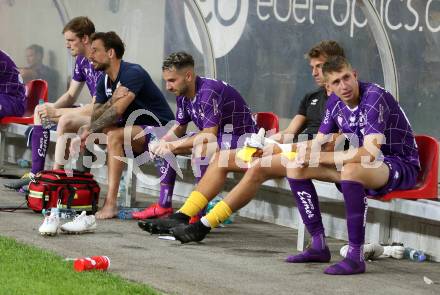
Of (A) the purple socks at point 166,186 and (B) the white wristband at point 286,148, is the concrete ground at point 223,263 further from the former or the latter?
(B) the white wristband at point 286,148

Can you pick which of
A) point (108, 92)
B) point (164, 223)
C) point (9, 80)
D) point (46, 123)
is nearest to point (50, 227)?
point (164, 223)

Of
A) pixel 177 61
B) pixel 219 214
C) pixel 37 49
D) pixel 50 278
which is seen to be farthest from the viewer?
pixel 37 49

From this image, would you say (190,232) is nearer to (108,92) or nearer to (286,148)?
(286,148)

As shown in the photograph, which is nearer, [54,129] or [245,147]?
[245,147]

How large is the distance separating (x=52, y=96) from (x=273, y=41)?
4.43 metres

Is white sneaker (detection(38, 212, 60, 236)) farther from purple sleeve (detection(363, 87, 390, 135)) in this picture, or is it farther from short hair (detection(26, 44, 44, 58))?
short hair (detection(26, 44, 44, 58))

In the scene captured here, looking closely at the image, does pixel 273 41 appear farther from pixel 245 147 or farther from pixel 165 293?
pixel 165 293

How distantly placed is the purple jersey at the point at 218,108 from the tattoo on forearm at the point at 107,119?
2.18 feet

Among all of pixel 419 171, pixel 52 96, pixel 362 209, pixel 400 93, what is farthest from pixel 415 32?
pixel 52 96

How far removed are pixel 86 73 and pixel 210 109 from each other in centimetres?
242

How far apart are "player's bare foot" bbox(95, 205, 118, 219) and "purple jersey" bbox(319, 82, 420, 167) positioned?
236 centimetres

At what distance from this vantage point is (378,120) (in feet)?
23.7

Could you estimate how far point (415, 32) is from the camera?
9.12 metres

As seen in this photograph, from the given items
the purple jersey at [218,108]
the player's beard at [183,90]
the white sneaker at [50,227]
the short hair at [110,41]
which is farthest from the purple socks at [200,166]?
the short hair at [110,41]
